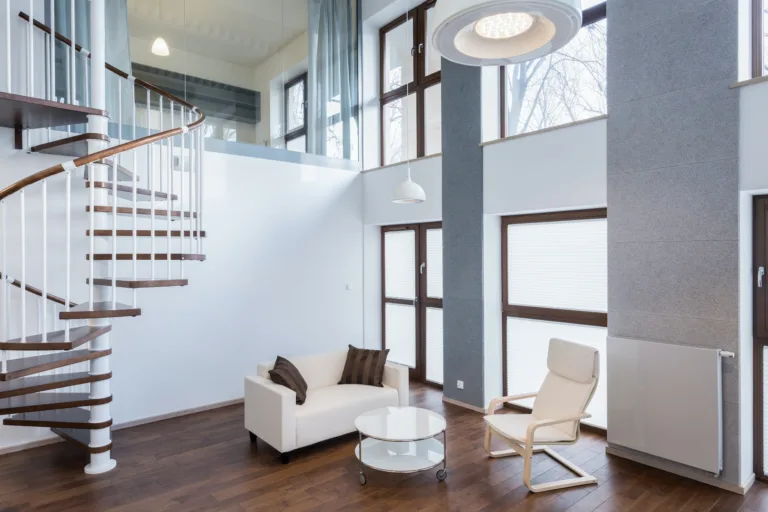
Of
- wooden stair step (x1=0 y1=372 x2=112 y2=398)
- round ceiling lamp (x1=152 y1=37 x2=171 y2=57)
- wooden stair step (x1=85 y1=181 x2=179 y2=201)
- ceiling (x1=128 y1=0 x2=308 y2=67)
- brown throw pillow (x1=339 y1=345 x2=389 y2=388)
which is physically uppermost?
ceiling (x1=128 y1=0 x2=308 y2=67)

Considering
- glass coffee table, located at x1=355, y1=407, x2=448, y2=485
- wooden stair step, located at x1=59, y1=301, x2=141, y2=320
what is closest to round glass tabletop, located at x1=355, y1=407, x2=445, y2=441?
glass coffee table, located at x1=355, y1=407, x2=448, y2=485

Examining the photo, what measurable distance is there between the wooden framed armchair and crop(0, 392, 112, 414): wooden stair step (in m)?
3.15

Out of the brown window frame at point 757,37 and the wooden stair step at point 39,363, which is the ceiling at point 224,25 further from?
the brown window frame at point 757,37

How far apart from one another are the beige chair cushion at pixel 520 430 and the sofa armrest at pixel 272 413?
1.58m

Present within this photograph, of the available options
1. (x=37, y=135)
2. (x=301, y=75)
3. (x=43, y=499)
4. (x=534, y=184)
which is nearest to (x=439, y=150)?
(x=534, y=184)

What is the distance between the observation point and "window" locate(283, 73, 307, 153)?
5.96 metres

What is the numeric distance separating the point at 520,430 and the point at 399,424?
2.99 ft

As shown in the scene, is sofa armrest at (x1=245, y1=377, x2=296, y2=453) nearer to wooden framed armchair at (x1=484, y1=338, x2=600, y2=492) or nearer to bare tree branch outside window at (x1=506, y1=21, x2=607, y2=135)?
wooden framed armchair at (x1=484, y1=338, x2=600, y2=492)

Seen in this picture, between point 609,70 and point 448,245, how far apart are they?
7.52 feet

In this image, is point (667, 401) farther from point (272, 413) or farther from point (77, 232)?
point (77, 232)

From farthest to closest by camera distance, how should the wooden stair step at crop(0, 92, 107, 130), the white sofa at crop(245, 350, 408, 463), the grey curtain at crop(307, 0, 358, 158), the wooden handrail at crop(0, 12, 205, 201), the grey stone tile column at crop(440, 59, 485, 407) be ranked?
the grey curtain at crop(307, 0, 358, 158) → the grey stone tile column at crop(440, 59, 485, 407) → the white sofa at crop(245, 350, 408, 463) → the wooden stair step at crop(0, 92, 107, 130) → the wooden handrail at crop(0, 12, 205, 201)

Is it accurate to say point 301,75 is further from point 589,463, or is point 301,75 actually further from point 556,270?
point 589,463

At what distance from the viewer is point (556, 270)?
4539 mm

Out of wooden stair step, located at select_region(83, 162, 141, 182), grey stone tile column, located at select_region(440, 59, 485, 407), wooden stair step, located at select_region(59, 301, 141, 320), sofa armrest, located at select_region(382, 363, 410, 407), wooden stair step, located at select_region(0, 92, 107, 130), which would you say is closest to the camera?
wooden stair step, located at select_region(59, 301, 141, 320)
